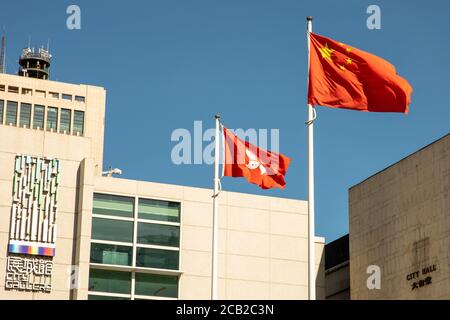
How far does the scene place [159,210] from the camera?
2470 inches

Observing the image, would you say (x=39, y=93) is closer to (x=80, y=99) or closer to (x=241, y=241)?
(x=80, y=99)

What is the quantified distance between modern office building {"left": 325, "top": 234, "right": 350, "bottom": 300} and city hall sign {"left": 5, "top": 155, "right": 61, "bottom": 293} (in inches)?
1088

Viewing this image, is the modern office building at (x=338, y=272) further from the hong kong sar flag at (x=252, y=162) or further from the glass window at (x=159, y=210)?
the hong kong sar flag at (x=252, y=162)

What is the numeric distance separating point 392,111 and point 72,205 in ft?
92.0

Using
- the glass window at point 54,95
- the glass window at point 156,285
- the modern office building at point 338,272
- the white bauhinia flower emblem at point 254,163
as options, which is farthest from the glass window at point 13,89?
the white bauhinia flower emblem at point 254,163

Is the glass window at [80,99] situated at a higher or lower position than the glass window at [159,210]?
higher

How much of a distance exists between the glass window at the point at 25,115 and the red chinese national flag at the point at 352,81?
127m

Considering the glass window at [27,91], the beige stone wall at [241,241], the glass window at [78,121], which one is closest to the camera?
the beige stone wall at [241,241]

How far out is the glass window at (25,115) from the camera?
159000mm

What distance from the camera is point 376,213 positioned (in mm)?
75938

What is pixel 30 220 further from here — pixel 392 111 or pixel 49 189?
pixel 392 111

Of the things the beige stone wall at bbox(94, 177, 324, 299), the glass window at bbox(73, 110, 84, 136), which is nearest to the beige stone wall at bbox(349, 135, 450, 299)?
the beige stone wall at bbox(94, 177, 324, 299)

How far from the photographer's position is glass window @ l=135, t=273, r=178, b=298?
60.7 meters
